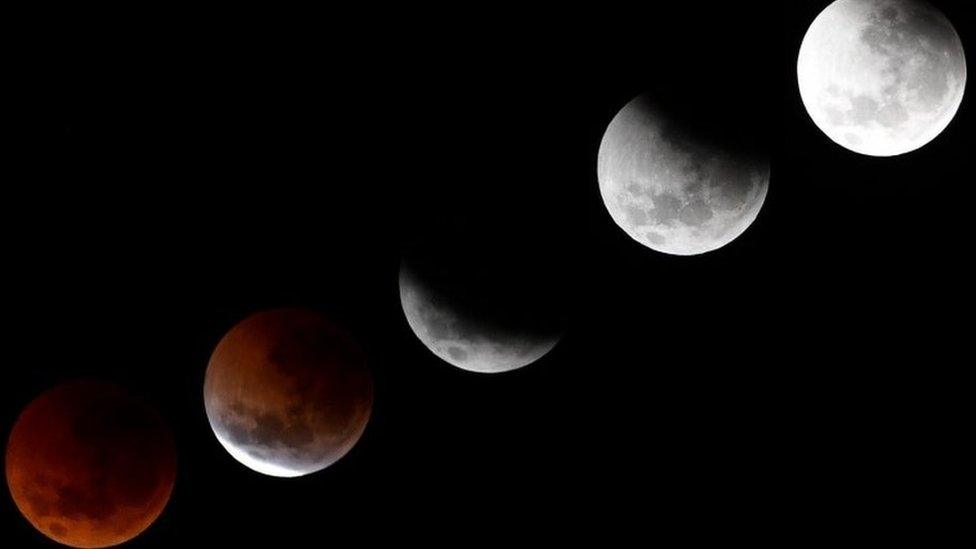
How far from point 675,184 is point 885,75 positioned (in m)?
1.72

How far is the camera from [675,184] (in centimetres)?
780

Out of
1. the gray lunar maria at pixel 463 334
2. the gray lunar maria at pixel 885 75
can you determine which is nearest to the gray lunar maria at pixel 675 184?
the gray lunar maria at pixel 885 75

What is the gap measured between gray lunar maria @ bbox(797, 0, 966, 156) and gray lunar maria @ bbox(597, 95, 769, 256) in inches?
28.1

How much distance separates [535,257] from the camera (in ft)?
26.9

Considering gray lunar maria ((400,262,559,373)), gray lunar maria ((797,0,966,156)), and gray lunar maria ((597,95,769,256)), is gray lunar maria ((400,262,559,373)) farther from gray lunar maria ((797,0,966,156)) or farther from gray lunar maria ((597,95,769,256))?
gray lunar maria ((797,0,966,156))

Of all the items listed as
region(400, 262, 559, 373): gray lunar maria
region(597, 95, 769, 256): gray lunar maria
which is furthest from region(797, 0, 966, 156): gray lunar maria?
region(400, 262, 559, 373): gray lunar maria

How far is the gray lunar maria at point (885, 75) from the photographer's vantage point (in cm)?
775

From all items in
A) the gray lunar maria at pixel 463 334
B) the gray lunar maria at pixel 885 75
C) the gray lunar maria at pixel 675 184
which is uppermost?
the gray lunar maria at pixel 885 75

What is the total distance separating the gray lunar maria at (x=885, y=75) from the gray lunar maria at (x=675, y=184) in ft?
2.34

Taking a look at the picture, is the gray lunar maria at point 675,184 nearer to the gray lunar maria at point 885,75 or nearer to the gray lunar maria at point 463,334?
the gray lunar maria at point 885,75

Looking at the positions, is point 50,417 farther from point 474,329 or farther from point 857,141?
point 857,141

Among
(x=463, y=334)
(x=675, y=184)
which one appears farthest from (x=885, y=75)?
(x=463, y=334)

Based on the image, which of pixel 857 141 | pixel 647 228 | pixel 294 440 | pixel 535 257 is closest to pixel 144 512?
pixel 294 440

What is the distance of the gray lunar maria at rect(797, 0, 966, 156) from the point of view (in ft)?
25.4
